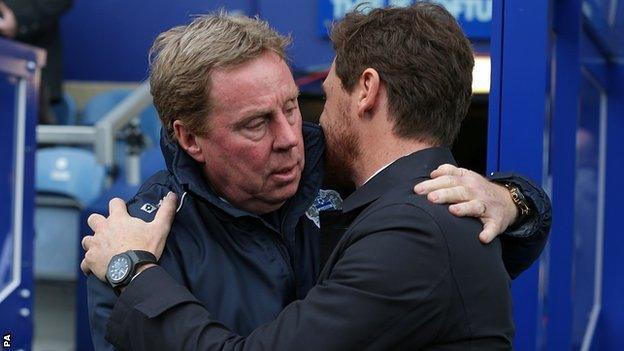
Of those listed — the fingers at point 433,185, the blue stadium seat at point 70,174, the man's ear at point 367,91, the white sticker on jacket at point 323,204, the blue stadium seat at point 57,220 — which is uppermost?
the man's ear at point 367,91

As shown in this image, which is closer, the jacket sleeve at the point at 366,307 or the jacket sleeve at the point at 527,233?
the jacket sleeve at the point at 366,307

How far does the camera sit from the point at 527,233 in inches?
84.0

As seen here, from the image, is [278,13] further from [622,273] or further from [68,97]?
[622,273]

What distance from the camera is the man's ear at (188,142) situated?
7.13 feet

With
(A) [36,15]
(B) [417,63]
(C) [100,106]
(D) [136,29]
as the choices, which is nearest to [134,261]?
(B) [417,63]

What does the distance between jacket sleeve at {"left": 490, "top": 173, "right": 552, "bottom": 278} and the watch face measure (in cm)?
73

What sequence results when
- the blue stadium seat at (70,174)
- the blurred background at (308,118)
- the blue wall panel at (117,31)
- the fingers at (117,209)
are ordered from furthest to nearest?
the blue wall panel at (117,31)
the blue stadium seat at (70,174)
the blurred background at (308,118)
the fingers at (117,209)

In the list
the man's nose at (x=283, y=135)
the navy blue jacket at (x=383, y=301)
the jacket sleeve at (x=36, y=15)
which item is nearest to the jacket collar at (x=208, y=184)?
the man's nose at (x=283, y=135)

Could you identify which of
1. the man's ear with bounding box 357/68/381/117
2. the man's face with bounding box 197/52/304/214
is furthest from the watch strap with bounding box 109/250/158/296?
the man's ear with bounding box 357/68/381/117

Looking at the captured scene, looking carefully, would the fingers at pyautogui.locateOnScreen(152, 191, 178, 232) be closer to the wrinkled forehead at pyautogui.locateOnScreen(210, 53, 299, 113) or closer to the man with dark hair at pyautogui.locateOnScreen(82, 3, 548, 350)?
the man with dark hair at pyautogui.locateOnScreen(82, 3, 548, 350)

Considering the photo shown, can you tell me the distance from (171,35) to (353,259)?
0.61m

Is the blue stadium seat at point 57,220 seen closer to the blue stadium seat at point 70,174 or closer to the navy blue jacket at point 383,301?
the blue stadium seat at point 70,174

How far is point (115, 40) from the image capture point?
23.0 feet

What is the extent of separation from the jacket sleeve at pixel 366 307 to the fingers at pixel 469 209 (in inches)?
2.9
